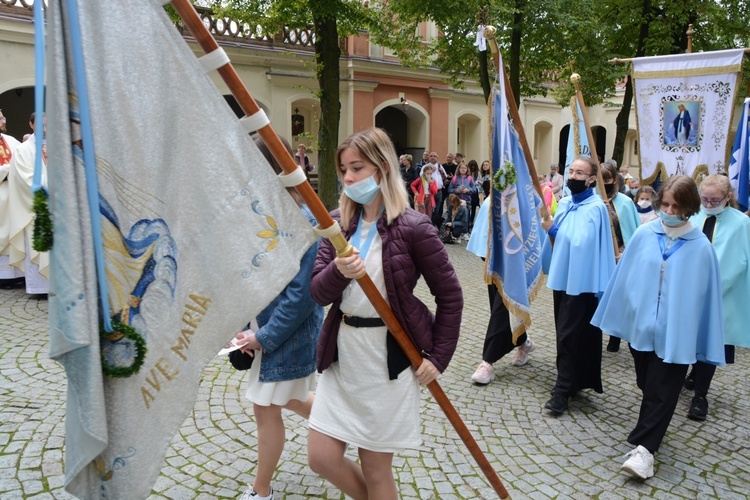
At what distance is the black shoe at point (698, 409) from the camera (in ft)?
14.9

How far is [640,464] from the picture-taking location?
140 inches

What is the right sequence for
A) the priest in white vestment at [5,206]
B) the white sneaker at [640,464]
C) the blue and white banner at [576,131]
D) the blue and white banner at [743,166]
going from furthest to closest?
the priest in white vestment at [5,206]
the blue and white banner at [743,166]
the blue and white banner at [576,131]
the white sneaker at [640,464]

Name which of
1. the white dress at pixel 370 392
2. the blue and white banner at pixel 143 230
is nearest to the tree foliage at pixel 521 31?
the white dress at pixel 370 392

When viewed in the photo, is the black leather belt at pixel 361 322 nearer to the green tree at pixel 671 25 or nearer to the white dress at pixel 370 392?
the white dress at pixel 370 392

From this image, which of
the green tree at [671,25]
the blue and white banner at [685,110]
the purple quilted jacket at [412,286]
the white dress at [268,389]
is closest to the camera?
the purple quilted jacket at [412,286]

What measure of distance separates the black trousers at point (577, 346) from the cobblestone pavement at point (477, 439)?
9.1 inches

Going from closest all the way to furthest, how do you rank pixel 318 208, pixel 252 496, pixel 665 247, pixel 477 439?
pixel 318 208 → pixel 252 496 → pixel 665 247 → pixel 477 439

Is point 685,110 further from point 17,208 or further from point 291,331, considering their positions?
point 17,208

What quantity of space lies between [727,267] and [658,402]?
165cm

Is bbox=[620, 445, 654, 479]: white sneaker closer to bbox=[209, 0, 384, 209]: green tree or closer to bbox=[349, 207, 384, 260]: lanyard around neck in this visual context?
bbox=[349, 207, 384, 260]: lanyard around neck

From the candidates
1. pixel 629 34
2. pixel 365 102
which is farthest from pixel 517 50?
pixel 365 102

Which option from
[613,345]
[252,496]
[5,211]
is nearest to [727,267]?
→ [613,345]

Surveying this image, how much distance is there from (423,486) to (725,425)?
2.56m

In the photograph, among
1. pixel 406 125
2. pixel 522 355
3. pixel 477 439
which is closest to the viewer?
pixel 477 439
